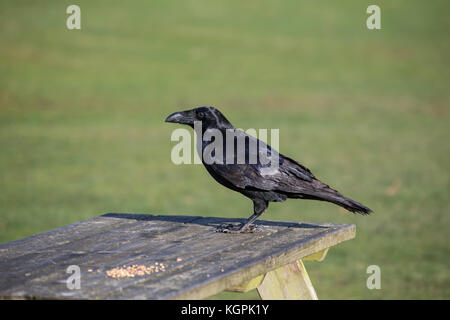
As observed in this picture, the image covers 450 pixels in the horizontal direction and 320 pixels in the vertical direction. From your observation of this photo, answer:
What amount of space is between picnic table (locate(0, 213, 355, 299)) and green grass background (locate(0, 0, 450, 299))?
2.71 metres

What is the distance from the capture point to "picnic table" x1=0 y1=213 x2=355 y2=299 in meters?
3.75

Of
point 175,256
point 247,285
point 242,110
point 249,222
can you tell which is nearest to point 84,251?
point 175,256

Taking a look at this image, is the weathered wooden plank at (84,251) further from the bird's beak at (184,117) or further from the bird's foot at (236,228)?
the bird's beak at (184,117)

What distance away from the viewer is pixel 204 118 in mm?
5258

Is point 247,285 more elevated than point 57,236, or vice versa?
point 57,236

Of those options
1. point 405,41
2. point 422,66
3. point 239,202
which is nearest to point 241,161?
point 239,202

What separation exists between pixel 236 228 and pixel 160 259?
95cm

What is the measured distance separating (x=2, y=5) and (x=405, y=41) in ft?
54.0

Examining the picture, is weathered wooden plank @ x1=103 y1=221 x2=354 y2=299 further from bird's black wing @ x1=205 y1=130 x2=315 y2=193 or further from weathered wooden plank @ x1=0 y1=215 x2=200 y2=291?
weathered wooden plank @ x1=0 y1=215 x2=200 y2=291

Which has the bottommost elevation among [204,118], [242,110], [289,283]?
[289,283]

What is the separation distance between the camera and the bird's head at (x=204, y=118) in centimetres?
523

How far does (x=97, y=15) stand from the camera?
31281 millimetres

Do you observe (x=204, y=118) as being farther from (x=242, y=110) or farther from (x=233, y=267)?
(x=242, y=110)

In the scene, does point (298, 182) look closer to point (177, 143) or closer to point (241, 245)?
point (241, 245)
